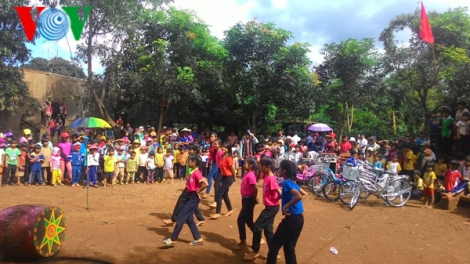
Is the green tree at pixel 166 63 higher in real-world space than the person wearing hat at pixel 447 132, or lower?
higher

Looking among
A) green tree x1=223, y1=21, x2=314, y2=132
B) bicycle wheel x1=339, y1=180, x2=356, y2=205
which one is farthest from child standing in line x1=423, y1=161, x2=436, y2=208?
green tree x1=223, y1=21, x2=314, y2=132

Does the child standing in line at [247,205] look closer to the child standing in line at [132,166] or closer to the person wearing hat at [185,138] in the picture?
the child standing in line at [132,166]

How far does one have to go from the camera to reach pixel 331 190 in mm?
9922

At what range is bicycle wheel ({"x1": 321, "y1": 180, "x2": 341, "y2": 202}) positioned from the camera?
9758mm

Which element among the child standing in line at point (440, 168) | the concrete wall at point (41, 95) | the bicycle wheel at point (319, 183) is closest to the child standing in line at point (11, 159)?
the concrete wall at point (41, 95)

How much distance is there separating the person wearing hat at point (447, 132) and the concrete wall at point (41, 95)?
15.9 meters

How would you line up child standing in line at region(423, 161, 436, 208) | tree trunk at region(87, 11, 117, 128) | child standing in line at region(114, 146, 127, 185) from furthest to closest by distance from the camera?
A: 1. tree trunk at region(87, 11, 117, 128)
2. child standing in line at region(114, 146, 127, 185)
3. child standing in line at region(423, 161, 436, 208)

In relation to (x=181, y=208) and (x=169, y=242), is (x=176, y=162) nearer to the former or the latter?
(x=181, y=208)

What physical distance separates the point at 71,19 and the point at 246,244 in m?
5.69

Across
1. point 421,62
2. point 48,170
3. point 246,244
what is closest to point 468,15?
point 421,62

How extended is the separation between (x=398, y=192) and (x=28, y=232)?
854 centimetres

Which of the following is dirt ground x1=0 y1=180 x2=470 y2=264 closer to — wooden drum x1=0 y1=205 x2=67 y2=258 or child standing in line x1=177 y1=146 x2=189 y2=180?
wooden drum x1=0 y1=205 x2=67 y2=258

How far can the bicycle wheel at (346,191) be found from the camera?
934 centimetres

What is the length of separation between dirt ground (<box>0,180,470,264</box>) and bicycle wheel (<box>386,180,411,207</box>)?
0.92 ft
